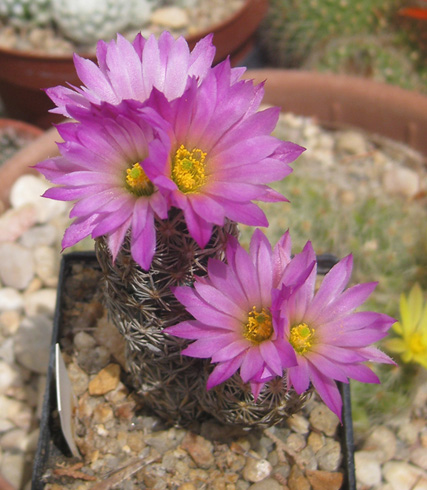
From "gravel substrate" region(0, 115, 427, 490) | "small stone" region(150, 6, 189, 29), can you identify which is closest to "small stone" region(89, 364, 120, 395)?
"gravel substrate" region(0, 115, 427, 490)

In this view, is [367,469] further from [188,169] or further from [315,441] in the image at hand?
[188,169]

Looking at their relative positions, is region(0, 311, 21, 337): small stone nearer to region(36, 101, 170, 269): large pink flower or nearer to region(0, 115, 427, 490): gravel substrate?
region(0, 115, 427, 490): gravel substrate

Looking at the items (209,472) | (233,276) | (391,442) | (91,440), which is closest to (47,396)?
(91,440)

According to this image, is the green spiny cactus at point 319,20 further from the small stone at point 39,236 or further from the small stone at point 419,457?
the small stone at point 419,457

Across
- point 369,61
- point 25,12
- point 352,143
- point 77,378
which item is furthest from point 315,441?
point 25,12

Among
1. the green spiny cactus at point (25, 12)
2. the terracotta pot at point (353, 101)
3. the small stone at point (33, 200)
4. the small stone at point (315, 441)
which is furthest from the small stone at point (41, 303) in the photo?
the green spiny cactus at point (25, 12)
